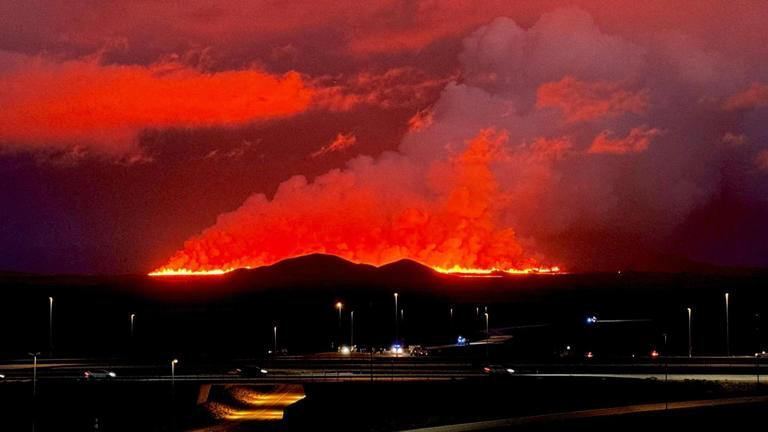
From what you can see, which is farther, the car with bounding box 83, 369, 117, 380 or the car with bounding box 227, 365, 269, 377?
the car with bounding box 83, 369, 117, 380

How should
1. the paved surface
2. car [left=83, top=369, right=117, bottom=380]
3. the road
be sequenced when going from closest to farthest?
the paved surface < the road < car [left=83, top=369, right=117, bottom=380]

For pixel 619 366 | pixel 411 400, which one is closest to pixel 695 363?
pixel 619 366

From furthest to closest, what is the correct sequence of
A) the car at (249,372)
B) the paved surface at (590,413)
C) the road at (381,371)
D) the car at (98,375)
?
the car at (98,375) < the car at (249,372) < the road at (381,371) < the paved surface at (590,413)

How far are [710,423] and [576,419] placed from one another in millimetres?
8264

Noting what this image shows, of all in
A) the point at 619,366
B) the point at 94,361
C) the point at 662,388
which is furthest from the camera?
the point at 94,361

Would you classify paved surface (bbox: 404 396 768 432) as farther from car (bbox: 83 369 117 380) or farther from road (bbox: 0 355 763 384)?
car (bbox: 83 369 117 380)

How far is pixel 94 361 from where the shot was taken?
153750 millimetres

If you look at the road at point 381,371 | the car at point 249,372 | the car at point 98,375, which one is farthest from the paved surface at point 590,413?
the car at point 98,375

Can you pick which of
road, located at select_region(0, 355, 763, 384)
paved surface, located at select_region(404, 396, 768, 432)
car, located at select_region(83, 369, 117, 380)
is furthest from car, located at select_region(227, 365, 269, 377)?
paved surface, located at select_region(404, 396, 768, 432)

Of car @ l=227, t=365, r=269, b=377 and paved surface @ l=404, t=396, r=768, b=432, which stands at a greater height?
car @ l=227, t=365, r=269, b=377

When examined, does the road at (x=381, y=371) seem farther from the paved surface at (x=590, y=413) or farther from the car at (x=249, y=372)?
the paved surface at (x=590, y=413)

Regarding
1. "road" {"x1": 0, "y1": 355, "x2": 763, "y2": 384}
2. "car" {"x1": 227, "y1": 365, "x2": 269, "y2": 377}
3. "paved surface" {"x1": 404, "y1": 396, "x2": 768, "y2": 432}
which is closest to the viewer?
"paved surface" {"x1": 404, "y1": 396, "x2": 768, "y2": 432}

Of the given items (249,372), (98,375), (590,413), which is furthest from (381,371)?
(590,413)

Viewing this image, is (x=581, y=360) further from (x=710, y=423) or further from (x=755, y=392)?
(x=710, y=423)
